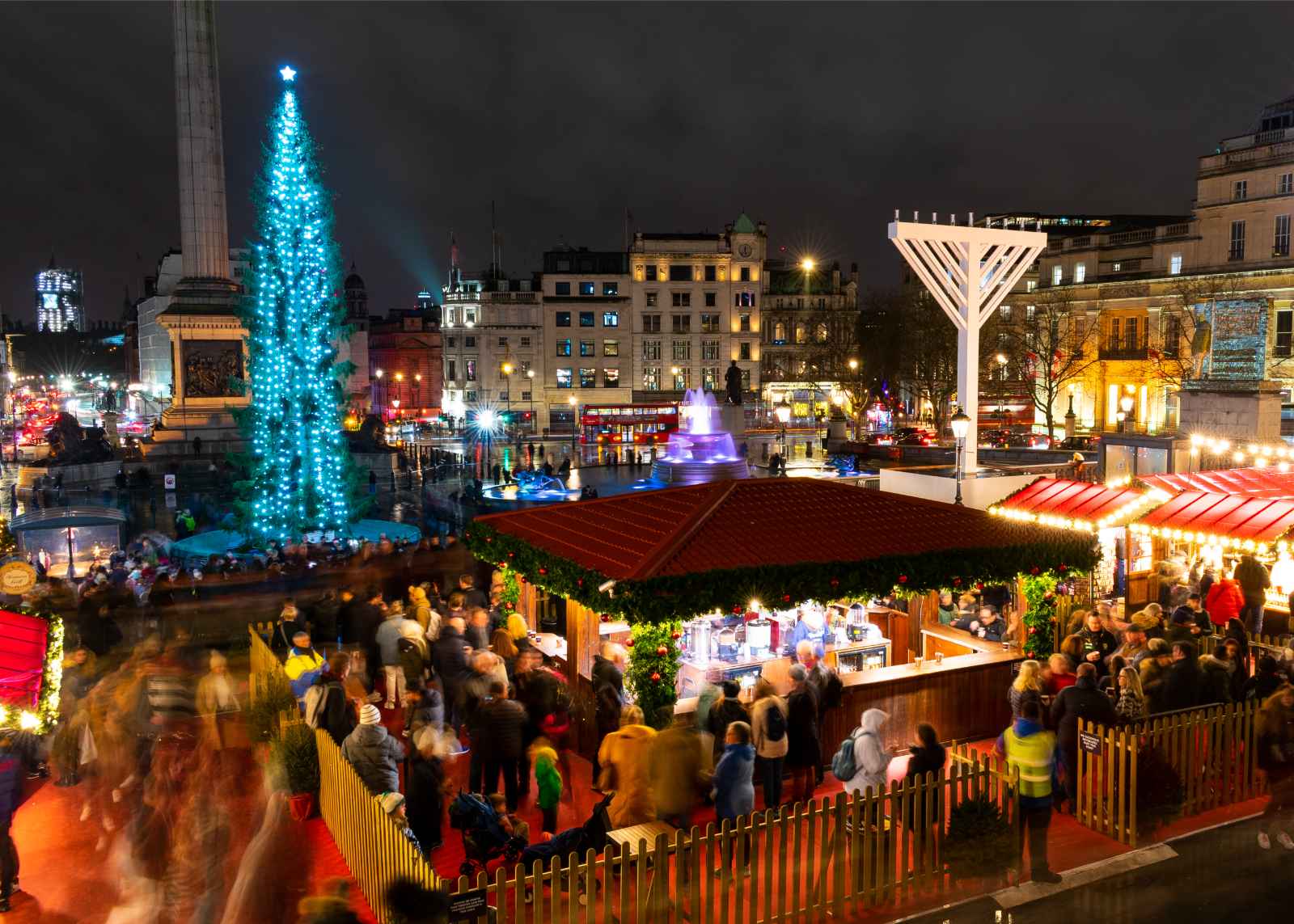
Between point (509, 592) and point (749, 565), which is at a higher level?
point (749, 565)

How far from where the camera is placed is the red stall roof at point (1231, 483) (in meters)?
15.9

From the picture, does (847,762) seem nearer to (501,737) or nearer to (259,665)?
(501,737)

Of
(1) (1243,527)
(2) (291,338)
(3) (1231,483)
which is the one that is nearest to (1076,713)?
(1) (1243,527)

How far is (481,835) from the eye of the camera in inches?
323

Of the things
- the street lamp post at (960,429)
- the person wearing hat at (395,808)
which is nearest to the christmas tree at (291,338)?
the street lamp post at (960,429)

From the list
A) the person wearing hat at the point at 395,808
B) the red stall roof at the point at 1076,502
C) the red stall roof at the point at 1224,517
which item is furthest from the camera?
the red stall roof at the point at 1076,502

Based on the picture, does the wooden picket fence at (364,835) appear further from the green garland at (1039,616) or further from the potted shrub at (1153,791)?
the green garland at (1039,616)

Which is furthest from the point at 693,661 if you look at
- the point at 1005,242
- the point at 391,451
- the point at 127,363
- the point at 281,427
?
the point at 127,363

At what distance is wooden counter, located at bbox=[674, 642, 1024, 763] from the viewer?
1171 centimetres

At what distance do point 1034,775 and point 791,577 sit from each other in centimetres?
339

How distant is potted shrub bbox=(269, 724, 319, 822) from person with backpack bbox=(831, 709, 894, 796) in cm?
538

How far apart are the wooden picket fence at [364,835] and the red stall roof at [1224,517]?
39.1 ft

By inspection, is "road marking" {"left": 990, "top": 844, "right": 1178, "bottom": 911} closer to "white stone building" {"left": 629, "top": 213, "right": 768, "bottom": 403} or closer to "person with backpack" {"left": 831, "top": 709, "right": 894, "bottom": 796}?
"person with backpack" {"left": 831, "top": 709, "right": 894, "bottom": 796}

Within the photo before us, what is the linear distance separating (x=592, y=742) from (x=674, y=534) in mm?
2660
